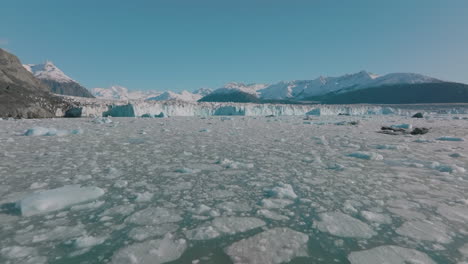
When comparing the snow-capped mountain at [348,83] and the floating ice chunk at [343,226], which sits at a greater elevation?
the snow-capped mountain at [348,83]

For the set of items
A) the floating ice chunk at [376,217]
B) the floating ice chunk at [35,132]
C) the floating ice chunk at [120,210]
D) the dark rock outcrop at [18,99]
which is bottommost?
the floating ice chunk at [376,217]

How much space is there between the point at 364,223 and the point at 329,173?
71.9 inches

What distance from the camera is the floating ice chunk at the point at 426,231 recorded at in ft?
7.02

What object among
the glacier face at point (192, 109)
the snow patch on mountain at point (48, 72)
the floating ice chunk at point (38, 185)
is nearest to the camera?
the floating ice chunk at point (38, 185)

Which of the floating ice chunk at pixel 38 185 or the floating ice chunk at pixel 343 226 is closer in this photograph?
the floating ice chunk at pixel 343 226

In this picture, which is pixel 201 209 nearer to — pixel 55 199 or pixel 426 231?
pixel 55 199

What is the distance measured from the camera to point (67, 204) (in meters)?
2.75

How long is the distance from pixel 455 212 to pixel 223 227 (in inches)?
97.6

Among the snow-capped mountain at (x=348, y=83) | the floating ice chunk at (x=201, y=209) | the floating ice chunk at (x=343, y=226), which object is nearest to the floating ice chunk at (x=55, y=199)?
the floating ice chunk at (x=201, y=209)

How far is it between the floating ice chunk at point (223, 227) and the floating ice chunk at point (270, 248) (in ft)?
0.60

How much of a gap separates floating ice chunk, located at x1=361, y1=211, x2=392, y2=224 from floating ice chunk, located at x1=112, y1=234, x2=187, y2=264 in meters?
1.79

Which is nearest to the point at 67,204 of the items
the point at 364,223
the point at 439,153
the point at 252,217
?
the point at 252,217

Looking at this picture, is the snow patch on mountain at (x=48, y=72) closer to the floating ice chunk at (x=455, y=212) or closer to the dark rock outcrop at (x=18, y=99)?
the dark rock outcrop at (x=18, y=99)

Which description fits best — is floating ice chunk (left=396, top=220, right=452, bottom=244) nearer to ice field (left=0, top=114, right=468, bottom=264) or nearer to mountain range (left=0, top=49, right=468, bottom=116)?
ice field (left=0, top=114, right=468, bottom=264)
